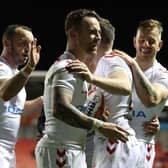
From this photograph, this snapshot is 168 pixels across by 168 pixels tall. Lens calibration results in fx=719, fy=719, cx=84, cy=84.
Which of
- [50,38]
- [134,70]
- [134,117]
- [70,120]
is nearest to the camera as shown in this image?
[70,120]

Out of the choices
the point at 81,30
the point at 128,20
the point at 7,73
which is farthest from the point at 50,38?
the point at 81,30

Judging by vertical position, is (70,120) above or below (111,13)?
above

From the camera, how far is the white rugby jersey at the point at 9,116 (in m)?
3.96

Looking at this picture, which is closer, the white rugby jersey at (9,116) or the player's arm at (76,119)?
the player's arm at (76,119)

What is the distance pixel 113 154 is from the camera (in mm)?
3672

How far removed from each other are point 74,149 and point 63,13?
618 centimetres

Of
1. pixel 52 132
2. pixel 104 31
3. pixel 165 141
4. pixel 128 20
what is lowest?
pixel 165 141

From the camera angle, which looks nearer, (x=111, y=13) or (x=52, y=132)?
(x=52, y=132)

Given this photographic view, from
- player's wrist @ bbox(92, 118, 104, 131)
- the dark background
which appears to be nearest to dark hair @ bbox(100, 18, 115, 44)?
player's wrist @ bbox(92, 118, 104, 131)

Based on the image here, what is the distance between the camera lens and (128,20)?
921 centimetres

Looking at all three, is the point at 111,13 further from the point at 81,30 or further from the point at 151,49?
the point at 81,30

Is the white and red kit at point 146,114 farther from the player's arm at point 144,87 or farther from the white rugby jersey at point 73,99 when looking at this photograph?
the white rugby jersey at point 73,99

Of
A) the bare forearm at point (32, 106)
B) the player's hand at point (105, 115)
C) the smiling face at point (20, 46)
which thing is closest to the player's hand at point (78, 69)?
the player's hand at point (105, 115)

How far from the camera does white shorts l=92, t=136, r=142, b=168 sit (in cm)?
368
